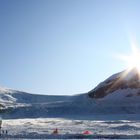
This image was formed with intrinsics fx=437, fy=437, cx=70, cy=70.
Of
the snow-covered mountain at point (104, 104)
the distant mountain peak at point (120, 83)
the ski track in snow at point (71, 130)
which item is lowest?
the ski track in snow at point (71, 130)

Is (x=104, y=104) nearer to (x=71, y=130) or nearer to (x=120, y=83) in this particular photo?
(x=120, y=83)

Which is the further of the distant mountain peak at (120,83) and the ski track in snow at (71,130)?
the distant mountain peak at (120,83)

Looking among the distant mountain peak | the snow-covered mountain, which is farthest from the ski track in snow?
the distant mountain peak

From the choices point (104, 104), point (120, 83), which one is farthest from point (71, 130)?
point (120, 83)

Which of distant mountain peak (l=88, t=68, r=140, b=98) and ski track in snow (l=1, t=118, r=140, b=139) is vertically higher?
distant mountain peak (l=88, t=68, r=140, b=98)

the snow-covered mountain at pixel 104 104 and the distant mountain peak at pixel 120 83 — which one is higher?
the distant mountain peak at pixel 120 83

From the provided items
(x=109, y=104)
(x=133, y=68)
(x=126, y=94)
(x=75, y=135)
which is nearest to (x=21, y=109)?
(x=109, y=104)

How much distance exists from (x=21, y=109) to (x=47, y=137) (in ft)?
294

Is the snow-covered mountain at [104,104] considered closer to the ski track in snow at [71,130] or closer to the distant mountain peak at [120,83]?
the distant mountain peak at [120,83]

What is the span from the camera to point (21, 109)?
14012 cm

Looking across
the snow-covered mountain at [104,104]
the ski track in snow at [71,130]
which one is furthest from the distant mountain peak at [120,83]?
the ski track in snow at [71,130]

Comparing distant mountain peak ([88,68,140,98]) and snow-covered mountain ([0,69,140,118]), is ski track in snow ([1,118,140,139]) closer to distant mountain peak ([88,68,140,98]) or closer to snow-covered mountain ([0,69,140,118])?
snow-covered mountain ([0,69,140,118])

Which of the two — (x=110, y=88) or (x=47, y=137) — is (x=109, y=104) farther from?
(x=47, y=137)

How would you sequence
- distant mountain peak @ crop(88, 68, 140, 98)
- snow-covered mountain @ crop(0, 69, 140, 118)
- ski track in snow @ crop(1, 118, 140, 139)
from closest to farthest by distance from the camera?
ski track in snow @ crop(1, 118, 140, 139) → snow-covered mountain @ crop(0, 69, 140, 118) → distant mountain peak @ crop(88, 68, 140, 98)
